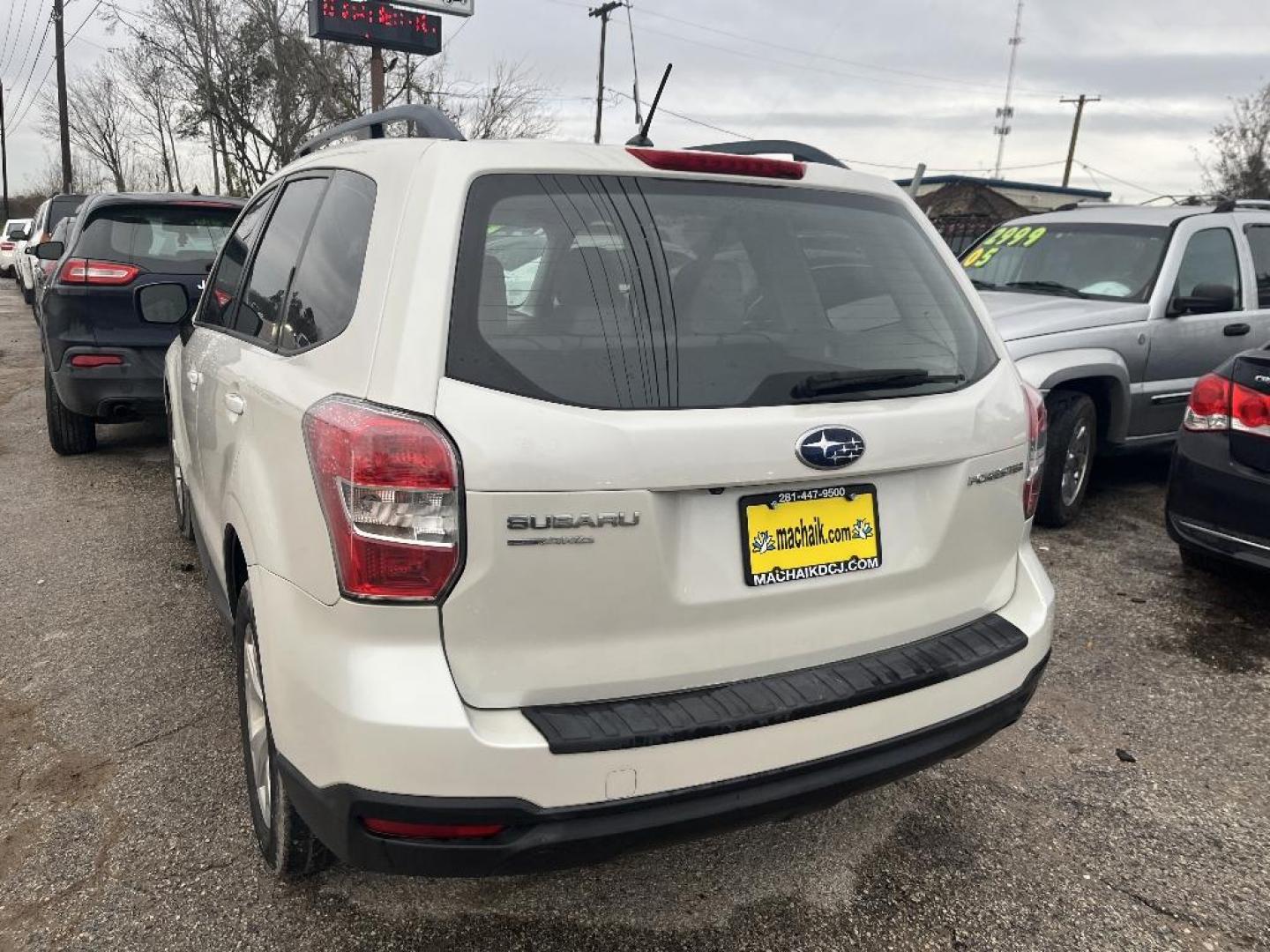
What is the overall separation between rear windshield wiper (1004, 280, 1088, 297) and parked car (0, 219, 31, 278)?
24144 millimetres

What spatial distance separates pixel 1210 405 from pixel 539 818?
3.68 m

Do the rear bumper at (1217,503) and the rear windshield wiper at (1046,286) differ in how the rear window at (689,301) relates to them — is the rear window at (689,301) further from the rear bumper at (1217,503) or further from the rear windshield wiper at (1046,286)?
Result: the rear windshield wiper at (1046,286)

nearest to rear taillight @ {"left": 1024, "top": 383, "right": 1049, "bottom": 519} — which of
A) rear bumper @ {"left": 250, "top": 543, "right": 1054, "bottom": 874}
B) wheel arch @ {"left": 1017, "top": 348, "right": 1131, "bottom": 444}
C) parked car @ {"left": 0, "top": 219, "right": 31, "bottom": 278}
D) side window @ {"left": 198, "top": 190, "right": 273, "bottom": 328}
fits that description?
rear bumper @ {"left": 250, "top": 543, "right": 1054, "bottom": 874}

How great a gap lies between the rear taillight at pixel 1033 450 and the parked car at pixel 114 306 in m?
4.90

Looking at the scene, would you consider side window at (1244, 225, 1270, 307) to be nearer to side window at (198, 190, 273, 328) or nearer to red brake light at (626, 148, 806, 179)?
red brake light at (626, 148, 806, 179)

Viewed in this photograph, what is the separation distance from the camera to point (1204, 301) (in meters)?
5.60

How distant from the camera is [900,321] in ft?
7.48

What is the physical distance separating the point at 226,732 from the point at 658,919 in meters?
1.58

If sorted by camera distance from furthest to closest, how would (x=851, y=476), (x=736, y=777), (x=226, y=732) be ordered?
(x=226, y=732)
(x=851, y=476)
(x=736, y=777)

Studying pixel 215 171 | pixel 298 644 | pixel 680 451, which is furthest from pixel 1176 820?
pixel 215 171

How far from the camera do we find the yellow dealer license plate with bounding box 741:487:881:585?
1920 mm

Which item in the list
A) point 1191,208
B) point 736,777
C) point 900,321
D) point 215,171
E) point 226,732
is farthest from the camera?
point 215,171

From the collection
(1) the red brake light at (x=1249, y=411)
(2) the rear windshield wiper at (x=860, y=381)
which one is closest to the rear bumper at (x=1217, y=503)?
(1) the red brake light at (x=1249, y=411)

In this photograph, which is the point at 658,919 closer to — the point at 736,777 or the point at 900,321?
the point at 736,777
